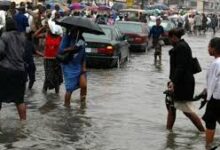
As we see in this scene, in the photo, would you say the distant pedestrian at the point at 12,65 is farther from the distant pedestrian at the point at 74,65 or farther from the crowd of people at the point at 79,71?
the distant pedestrian at the point at 74,65

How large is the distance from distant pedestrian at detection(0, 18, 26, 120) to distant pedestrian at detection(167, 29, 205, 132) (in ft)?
7.76

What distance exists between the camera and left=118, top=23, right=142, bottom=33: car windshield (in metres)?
31.2

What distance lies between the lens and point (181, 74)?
10.4 meters

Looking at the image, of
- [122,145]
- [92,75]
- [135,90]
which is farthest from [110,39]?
[122,145]

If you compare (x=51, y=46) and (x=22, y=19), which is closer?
(x=51, y=46)

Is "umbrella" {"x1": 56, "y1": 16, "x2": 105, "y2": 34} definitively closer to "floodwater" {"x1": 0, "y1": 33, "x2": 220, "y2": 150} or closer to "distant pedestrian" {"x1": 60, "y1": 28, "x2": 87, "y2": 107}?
"distant pedestrian" {"x1": 60, "y1": 28, "x2": 87, "y2": 107}

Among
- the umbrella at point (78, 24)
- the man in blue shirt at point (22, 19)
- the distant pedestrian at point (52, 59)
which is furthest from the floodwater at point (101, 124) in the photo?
the man in blue shirt at point (22, 19)

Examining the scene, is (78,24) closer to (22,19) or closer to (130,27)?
(22,19)

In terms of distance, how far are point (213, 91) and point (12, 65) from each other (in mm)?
3322

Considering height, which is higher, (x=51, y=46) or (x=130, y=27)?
(x=51, y=46)

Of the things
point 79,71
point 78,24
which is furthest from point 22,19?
point 79,71

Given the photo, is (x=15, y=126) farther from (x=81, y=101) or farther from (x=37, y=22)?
(x=37, y=22)

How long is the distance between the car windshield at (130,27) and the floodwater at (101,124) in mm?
13807

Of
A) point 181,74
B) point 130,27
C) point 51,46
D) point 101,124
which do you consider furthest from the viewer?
point 130,27
